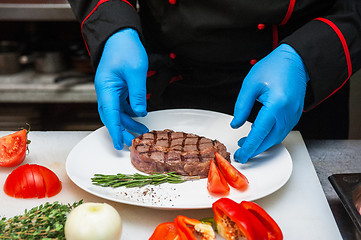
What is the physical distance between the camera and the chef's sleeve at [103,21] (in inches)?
68.2

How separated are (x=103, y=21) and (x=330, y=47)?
36.1 inches

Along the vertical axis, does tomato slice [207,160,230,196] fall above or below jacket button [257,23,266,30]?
below

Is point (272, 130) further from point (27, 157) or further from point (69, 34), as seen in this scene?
point (69, 34)

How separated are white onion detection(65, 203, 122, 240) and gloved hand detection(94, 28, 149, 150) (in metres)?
0.55

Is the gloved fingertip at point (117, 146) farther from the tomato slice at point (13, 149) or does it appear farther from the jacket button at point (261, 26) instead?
the jacket button at point (261, 26)

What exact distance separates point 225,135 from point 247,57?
37 cm

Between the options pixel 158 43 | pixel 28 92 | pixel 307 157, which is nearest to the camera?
pixel 307 157

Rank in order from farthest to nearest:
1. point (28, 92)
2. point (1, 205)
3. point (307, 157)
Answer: point (28, 92), point (307, 157), point (1, 205)

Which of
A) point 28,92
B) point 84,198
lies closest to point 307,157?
point 84,198

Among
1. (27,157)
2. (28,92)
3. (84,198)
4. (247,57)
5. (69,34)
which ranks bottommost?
(28,92)

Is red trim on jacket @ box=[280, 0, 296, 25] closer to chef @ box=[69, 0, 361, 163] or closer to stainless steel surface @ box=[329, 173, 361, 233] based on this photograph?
chef @ box=[69, 0, 361, 163]

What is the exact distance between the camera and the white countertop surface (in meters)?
1.29

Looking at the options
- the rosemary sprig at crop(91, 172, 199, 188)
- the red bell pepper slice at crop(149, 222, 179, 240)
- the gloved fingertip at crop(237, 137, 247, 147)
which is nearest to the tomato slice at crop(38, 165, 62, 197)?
the rosemary sprig at crop(91, 172, 199, 188)

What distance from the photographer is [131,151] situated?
1619 mm
